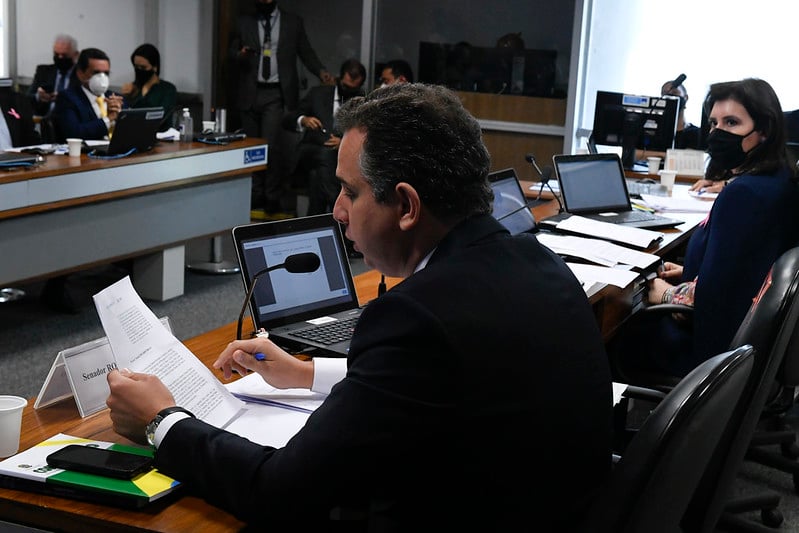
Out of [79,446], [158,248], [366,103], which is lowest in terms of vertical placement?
[158,248]

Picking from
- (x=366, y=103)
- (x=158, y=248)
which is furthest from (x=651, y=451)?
(x=158, y=248)

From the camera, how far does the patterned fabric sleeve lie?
121 inches

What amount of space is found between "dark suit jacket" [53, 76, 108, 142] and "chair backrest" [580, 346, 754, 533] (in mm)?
4689

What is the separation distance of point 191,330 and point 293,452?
3.42 metres

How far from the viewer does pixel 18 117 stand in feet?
18.7

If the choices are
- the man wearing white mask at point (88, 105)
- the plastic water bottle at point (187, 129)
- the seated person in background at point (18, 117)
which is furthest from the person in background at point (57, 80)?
the plastic water bottle at point (187, 129)

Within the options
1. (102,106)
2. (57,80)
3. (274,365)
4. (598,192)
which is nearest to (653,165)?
(598,192)

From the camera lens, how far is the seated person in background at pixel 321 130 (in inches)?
262

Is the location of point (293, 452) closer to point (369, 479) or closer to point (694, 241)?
point (369, 479)

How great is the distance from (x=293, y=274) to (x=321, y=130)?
15.1ft

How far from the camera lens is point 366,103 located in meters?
1.43

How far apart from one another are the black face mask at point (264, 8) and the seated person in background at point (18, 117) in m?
2.11

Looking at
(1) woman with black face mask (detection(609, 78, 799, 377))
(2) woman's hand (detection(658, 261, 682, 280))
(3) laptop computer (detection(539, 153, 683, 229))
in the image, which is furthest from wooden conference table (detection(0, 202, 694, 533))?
(3) laptop computer (detection(539, 153, 683, 229))

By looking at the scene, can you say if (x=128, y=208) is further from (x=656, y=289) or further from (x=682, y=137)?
(x=682, y=137)
